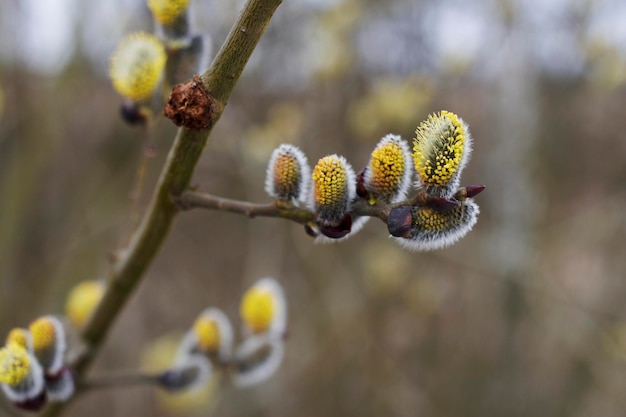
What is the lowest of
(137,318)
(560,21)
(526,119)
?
(137,318)

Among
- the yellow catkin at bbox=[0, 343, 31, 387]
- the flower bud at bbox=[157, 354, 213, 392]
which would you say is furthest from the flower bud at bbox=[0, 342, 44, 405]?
A: the flower bud at bbox=[157, 354, 213, 392]

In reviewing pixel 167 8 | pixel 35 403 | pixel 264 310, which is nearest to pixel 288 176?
pixel 167 8

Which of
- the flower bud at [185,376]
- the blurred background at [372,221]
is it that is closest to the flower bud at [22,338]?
the flower bud at [185,376]

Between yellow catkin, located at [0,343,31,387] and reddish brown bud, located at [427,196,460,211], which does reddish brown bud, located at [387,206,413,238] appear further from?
yellow catkin, located at [0,343,31,387]

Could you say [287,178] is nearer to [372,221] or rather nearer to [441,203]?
[441,203]

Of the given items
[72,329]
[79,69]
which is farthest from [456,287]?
[72,329]

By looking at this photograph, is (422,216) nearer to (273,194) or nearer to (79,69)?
(273,194)
